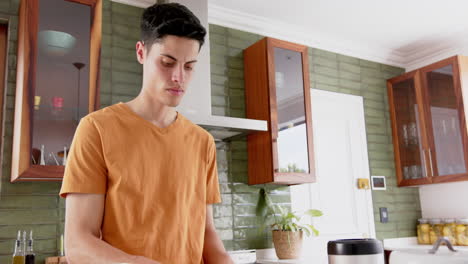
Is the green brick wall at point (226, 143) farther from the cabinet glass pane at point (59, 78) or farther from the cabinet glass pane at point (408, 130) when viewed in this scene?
the cabinet glass pane at point (59, 78)

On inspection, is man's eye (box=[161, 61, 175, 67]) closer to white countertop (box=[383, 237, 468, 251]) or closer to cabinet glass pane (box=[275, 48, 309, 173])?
cabinet glass pane (box=[275, 48, 309, 173])

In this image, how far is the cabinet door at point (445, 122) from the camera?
147 inches

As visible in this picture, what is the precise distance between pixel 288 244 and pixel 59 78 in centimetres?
190

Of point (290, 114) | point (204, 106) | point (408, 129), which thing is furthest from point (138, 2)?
point (408, 129)

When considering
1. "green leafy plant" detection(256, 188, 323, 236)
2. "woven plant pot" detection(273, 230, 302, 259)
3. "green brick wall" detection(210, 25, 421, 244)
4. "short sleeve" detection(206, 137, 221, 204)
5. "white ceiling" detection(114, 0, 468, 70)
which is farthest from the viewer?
"white ceiling" detection(114, 0, 468, 70)

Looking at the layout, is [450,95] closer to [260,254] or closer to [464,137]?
[464,137]

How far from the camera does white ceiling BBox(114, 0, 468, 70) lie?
139 inches

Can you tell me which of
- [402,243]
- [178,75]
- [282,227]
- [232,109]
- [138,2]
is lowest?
[402,243]

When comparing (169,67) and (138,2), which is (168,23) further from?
(138,2)

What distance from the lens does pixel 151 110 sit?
3.72ft

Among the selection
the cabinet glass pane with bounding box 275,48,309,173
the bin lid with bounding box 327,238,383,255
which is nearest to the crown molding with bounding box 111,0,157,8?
the cabinet glass pane with bounding box 275,48,309,173

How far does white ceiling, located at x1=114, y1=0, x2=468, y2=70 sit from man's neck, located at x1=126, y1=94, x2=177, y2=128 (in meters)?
2.46

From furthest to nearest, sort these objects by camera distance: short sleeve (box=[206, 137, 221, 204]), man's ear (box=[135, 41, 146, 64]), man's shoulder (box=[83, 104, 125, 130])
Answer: short sleeve (box=[206, 137, 221, 204]) → man's ear (box=[135, 41, 146, 64]) → man's shoulder (box=[83, 104, 125, 130])

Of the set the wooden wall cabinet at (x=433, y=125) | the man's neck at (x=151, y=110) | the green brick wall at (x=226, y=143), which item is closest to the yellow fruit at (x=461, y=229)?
the wooden wall cabinet at (x=433, y=125)
